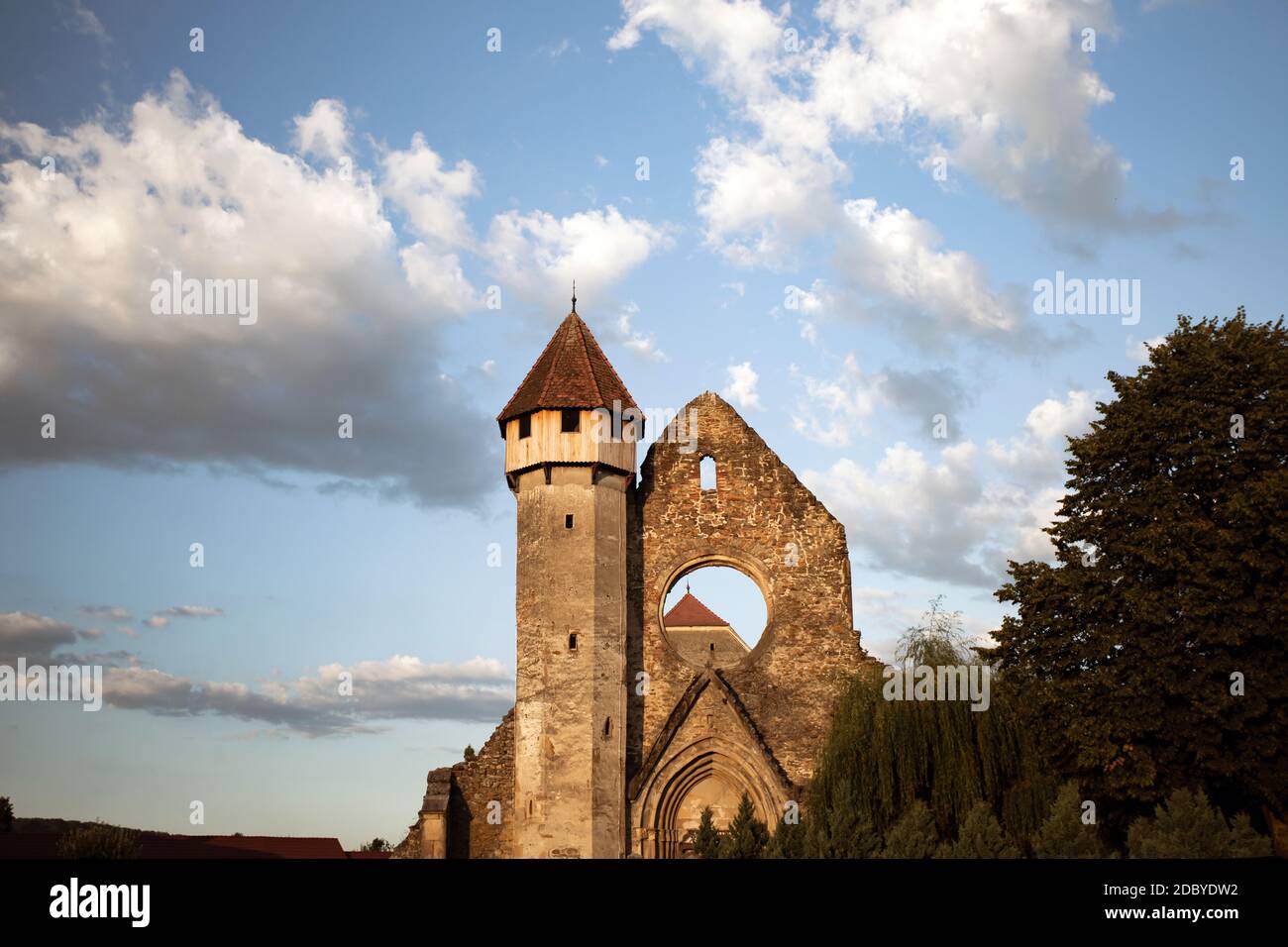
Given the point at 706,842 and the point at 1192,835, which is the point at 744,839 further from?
Result: the point at 1192,835

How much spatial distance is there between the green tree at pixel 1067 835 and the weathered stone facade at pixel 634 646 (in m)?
7.12

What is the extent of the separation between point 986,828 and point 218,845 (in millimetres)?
23139

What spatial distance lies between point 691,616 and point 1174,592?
32.1 m

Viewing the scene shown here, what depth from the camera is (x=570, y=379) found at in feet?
89.8

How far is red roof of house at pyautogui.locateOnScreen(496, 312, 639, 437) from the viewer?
88.5 ft

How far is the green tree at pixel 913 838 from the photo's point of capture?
65.7 ft

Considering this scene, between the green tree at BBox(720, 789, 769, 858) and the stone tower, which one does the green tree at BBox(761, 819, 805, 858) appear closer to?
the green tree at BBox(720, 789, 769, 858)

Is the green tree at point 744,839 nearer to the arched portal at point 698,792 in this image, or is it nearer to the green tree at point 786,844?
the green tree at point 786,844

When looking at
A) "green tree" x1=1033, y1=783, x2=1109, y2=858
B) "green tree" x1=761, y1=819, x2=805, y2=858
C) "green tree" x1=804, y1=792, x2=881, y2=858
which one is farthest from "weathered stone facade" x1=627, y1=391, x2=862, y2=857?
"green tree" x1=1033, y1=783, x2=1109, y2=858

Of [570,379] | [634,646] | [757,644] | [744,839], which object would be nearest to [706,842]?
[744,839]

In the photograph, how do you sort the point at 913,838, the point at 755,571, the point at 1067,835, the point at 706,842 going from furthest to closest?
the point at 755,571
the point at 706,842
the point at 913,838
the point at 1067,835

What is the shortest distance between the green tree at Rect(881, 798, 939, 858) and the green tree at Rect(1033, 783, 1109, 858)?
184cm
